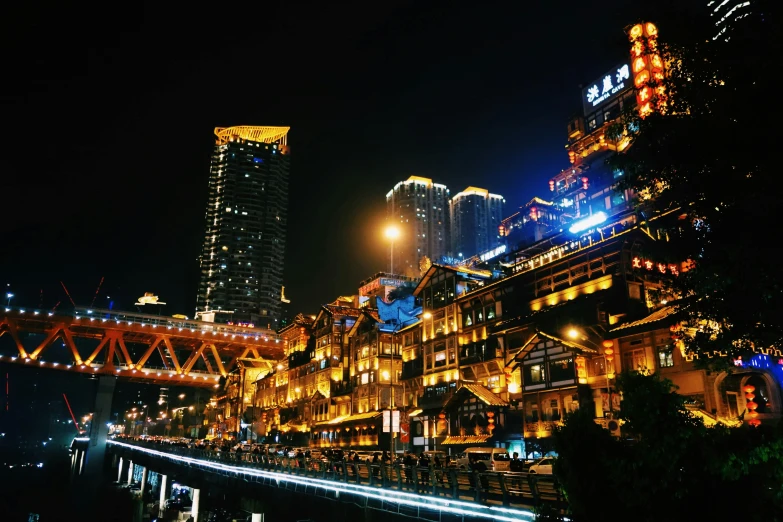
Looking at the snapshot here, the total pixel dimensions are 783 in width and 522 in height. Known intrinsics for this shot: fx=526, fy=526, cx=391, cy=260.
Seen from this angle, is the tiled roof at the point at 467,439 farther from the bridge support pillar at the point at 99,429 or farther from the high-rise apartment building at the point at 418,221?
the high-rise apartment building at the point at 418,221

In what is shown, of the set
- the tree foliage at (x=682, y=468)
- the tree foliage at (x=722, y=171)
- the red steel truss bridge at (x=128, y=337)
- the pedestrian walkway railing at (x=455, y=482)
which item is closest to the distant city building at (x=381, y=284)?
the red steel truss bridge at (x=128, y=337)

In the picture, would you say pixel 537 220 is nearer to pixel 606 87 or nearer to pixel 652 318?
pixel 606 87

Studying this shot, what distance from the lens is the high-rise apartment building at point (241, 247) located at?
181 meters

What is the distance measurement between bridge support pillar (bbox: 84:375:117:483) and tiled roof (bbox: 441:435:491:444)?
62075 mm

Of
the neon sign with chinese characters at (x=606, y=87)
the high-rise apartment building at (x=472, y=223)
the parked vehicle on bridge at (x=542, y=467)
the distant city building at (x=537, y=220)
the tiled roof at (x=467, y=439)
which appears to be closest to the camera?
the parked vehicle on bridge at (x=542, y=467)

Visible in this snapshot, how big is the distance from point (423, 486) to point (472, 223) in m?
168

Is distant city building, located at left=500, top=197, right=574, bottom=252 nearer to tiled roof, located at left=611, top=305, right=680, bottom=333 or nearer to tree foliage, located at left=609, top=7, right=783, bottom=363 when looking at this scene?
tiled roof, located at left=611, top=305, right=680, bottom=333

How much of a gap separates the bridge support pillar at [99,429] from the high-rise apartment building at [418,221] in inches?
4052

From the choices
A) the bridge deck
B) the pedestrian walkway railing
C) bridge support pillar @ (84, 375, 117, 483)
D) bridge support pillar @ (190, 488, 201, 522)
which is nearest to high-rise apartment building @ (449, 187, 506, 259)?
bridge support pillar @ (84, 375, 117, 483)

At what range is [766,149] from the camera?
37.2 ft

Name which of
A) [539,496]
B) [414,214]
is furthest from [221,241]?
[539,496]

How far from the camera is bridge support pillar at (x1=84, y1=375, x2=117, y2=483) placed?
81688 millimetres

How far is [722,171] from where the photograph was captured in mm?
12211

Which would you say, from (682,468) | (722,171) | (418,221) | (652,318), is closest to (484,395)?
(652,318)
